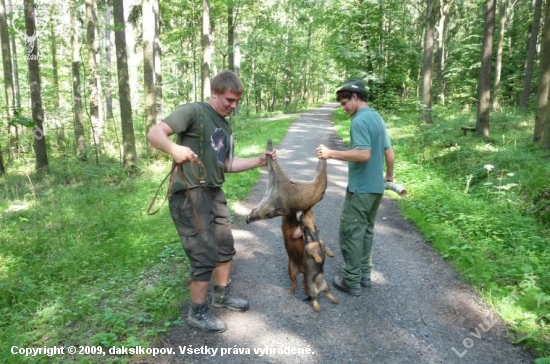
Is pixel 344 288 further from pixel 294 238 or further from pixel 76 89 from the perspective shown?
pixel 76 89

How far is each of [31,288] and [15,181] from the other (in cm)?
943

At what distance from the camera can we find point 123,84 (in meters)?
10.3

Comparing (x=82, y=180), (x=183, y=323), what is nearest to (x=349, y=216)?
(x=183, y=323)

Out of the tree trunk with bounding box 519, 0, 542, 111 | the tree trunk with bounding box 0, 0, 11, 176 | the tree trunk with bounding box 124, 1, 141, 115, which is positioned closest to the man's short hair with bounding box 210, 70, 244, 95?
the tree trunk with bounding box 0, 0, 11, 176

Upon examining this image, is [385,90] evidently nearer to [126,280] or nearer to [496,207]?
[496,207]

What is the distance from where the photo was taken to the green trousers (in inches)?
151

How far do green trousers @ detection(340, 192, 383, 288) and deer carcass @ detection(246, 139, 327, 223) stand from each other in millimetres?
530

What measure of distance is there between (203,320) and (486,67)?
1224 centimetres

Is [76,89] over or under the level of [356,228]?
over

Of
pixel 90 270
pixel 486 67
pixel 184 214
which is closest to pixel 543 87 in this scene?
pixel 486 67

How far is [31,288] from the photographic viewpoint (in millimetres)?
4211

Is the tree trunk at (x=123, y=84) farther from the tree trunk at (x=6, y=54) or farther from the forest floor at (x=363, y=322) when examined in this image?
the forest floor at (x=363, y=322)

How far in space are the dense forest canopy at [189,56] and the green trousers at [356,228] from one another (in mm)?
8007

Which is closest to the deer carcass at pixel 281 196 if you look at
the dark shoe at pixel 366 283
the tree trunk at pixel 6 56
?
the dark shoe at pixel 366 283
